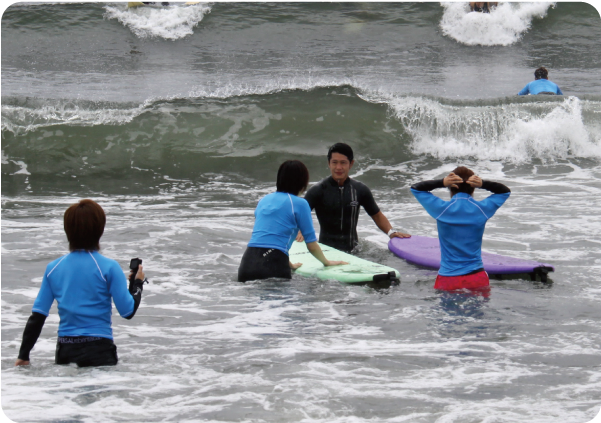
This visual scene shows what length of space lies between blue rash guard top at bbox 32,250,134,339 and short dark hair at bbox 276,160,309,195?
221 centimetres

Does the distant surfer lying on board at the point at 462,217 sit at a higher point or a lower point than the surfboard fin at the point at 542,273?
higher

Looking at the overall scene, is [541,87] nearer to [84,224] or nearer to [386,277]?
[386,277]

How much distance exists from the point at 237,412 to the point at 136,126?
11517 mm

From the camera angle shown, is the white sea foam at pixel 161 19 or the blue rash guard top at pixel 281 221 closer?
the blue rash guard top at pixel 281 221

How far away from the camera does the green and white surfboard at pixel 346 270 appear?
5.73 metres

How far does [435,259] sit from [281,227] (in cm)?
188

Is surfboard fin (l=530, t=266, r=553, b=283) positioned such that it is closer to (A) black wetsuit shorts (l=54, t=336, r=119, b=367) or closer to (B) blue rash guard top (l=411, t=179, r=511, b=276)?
(B) blue rash guard top (l=411, t=179, r=511, b=276)

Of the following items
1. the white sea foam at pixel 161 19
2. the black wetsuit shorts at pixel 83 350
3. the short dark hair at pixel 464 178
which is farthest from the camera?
the white sea foam at pixel 161 19

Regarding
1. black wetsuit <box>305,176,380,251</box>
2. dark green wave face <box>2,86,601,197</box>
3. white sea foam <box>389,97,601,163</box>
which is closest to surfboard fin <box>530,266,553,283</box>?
black wetsuit <box>305,176,380,251</box>

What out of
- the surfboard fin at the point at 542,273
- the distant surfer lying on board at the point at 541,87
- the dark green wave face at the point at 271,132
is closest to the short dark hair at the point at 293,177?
the surfboard fin at the point at 542,273

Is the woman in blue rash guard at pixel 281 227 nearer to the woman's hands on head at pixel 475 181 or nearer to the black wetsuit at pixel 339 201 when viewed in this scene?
the black wetsuit at pixel 339 201

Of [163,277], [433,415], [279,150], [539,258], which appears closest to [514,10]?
[279,150]

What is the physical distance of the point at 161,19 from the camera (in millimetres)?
21422

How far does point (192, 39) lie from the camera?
21062 mm
